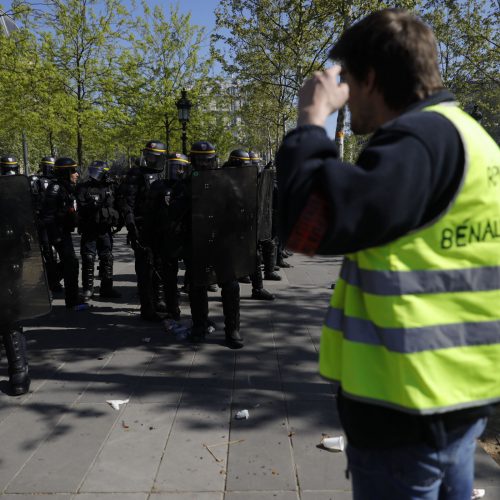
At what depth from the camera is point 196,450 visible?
3.17m

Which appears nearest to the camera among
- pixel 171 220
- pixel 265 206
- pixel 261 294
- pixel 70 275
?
pixel 171 220

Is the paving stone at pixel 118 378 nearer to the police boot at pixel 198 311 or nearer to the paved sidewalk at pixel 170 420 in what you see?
the paved sidewalk at pixel 170 420

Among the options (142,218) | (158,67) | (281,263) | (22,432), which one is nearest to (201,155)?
(142,218)

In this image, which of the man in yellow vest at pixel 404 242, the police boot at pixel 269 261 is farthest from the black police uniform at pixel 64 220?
the man in yellow vest at pixel 404 242

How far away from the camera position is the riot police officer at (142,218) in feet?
20.1

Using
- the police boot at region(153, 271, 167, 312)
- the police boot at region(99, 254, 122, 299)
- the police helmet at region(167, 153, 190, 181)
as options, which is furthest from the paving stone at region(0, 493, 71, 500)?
the police boot at region(99, 254, 122, 299)

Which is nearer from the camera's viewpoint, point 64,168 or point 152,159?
point 152,159

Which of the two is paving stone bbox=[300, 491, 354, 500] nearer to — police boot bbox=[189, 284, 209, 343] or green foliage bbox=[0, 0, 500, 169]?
police boot bbox=[189, 284, 209, 343]

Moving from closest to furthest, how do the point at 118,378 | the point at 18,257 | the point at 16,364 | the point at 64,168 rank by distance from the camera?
1. the point at 18,257
2. the point at 16,364
3. the point at 118,378
4. the point at 64,168

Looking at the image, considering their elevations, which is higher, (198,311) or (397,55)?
(397,55)

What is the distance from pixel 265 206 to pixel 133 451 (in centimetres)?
492

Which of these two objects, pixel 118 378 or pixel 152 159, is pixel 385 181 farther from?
pixel 152 159

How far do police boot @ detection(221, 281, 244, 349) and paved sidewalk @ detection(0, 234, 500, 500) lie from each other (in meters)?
0.11

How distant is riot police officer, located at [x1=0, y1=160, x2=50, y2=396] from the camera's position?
368 centimetres
